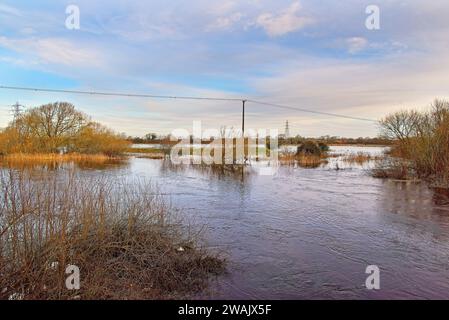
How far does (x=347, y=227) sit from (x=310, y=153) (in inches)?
1106

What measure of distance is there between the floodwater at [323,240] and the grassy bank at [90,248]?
26.2 inches

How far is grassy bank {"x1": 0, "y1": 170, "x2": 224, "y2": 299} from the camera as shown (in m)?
4.23

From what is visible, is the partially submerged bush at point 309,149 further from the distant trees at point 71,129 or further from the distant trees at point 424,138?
the distant trees at point 71,129

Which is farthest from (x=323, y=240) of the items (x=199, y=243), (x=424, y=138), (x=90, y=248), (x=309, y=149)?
(x=309, y=149)

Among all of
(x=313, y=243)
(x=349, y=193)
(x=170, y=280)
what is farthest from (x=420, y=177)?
(x=170, y=280)

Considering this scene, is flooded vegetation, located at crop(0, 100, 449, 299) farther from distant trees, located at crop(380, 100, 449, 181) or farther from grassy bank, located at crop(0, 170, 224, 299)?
distant trees, located at crop(380, 100, 449, 181)

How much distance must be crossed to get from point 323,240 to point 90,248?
5038 mm

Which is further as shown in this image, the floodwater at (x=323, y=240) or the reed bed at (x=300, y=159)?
the reed bed at (x=300, y=159)

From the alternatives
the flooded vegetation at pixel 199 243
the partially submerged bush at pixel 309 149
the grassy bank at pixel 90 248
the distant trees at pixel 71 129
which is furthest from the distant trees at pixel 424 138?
the distant trees at pixel 71 129

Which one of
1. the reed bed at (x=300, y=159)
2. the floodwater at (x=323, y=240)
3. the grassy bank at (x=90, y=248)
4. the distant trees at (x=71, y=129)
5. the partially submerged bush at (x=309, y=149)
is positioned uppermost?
the distant trees at (x=71, y=129)

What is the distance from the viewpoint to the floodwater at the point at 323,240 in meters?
5.34

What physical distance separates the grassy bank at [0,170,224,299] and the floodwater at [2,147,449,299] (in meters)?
0.67

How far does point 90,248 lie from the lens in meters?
5.16

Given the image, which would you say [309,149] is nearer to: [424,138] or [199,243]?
[424,138]
